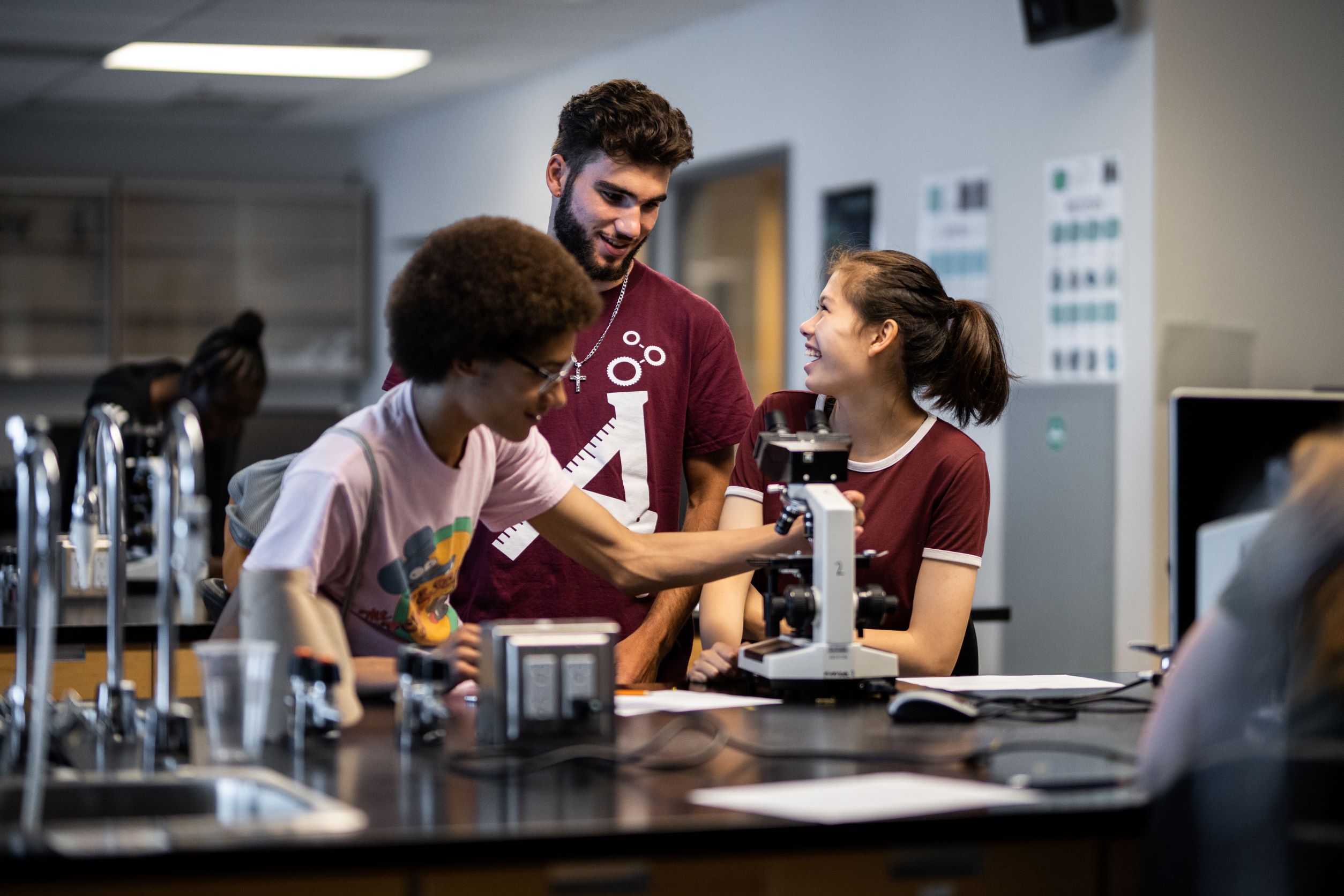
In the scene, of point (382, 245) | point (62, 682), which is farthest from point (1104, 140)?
point (382, 245)

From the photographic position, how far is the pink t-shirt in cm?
183

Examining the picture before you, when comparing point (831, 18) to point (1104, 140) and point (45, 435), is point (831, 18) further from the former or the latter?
point (45, 435)

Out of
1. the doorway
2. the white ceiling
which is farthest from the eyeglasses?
the doorway

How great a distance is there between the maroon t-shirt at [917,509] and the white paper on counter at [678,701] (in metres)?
0.46

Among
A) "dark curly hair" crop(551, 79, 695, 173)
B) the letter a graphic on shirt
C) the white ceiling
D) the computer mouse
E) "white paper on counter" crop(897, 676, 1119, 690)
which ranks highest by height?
the white ceiling

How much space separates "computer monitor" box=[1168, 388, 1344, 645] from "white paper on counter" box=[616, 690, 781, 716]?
1.78ft

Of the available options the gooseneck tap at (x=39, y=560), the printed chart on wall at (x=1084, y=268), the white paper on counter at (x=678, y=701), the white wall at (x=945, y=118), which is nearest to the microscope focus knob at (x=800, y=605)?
the white paper on counter at (x=678, y=701)

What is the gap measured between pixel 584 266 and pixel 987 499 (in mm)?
777

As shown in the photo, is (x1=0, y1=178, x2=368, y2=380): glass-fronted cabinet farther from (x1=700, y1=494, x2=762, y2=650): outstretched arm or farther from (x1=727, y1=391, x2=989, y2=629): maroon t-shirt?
(x1=727, y1=391, x2=989, y2=629): maroon t-shirt

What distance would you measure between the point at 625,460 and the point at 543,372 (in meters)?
0.81

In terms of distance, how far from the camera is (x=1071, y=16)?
4238mm

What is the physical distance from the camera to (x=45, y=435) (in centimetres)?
155

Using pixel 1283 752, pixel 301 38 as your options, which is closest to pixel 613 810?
pixel 1283 752

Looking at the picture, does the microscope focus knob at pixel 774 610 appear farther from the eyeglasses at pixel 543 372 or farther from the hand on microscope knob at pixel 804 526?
the eyeglasses at pixel 543 372
